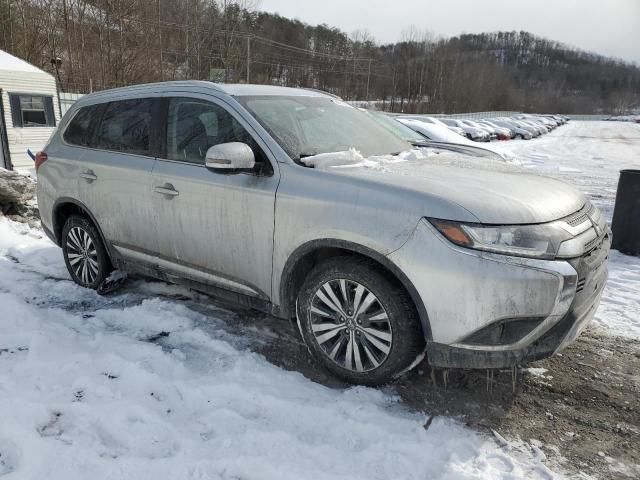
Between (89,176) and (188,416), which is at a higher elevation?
(89,176)

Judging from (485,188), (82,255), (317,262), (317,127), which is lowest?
(82,255)

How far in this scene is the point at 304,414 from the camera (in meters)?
2.77

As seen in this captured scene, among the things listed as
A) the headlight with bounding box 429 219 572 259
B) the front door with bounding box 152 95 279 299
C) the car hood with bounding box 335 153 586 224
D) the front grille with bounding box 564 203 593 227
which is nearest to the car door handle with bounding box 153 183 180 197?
the front door with bounding box 152 95 279 299

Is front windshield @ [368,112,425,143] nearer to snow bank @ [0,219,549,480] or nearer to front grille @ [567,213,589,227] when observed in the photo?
front grille @ [567,213,589,227]

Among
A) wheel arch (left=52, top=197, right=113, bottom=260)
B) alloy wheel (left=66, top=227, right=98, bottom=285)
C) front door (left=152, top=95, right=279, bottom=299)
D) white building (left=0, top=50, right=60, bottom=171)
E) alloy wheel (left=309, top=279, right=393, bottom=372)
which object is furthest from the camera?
white building (left=0, top=50, right=60, bottom=171)

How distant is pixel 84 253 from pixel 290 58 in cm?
6485

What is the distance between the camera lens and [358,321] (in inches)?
116

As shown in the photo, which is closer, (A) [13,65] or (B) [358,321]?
(B) [358,321]

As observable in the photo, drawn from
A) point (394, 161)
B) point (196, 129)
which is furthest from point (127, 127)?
point (394, 161)

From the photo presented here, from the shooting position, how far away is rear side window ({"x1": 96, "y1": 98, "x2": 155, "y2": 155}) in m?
3.97

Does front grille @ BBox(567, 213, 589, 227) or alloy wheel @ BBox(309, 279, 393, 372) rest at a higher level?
front grille @ BBox(567, 213, 589, 227)

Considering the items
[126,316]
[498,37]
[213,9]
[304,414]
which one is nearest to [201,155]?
[126,316]

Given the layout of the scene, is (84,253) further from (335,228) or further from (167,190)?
(335,228)

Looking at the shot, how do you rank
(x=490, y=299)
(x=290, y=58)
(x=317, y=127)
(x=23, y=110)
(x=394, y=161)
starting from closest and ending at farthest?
(x=490, y=299)
(x=394, y=161)
(x=317, y=127)
(x=23, y=110)
(x=290, y=58)
